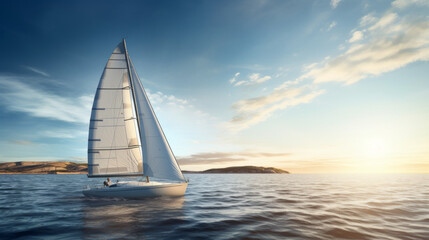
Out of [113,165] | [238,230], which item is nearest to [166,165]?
[113,165]

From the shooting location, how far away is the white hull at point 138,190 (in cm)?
1670

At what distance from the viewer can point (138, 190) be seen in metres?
16.7

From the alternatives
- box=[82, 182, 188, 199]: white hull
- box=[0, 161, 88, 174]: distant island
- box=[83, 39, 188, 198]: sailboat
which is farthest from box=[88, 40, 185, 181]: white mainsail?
box=[0, 161, 88, 174]: distant island

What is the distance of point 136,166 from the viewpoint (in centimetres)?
1917

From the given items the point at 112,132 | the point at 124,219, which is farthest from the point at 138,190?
the point at 112,132

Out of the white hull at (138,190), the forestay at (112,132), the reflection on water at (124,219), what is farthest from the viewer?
the forestay at (112,132)

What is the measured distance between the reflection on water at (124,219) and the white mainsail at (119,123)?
488cm

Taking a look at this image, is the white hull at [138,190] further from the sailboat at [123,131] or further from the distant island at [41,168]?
the distant island at [41,168]

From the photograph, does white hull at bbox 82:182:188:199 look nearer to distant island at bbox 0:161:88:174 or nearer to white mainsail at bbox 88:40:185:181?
white mainsail at bbox 88:40:185:181

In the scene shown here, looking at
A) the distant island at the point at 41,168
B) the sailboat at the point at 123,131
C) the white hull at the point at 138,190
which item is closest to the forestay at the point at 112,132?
the sailboat at the point at 123,131

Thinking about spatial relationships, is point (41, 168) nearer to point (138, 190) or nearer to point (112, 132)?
point (112, 132)

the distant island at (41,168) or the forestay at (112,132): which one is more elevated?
the forestay at (112,132)

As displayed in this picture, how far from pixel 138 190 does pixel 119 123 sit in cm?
699

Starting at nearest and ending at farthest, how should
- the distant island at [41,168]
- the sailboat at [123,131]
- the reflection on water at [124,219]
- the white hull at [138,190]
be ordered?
the reflection on water at [124,219] < the white hull at [138,190] < the sailboat at [123,131] < the distant island at [41,168]
